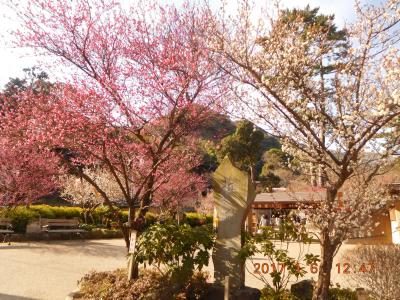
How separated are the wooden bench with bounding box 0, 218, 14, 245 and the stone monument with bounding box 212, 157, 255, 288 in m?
10.3

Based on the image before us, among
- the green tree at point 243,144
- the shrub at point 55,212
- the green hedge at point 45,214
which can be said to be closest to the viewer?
the green hedge at point 45,214

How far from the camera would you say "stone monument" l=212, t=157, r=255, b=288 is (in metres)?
6.30

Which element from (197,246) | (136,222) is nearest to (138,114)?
(136,222)

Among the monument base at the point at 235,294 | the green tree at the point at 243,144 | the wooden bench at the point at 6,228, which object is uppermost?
the green tree at the point at 243,144

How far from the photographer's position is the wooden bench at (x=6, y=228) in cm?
1307

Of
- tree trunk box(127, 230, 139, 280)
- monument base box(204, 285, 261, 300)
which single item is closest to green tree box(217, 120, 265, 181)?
monument base box(204, 285, 261, 300)

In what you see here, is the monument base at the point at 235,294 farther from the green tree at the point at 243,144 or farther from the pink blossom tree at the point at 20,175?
the green tree at the point at 243,144

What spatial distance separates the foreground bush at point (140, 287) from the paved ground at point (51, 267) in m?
0.82

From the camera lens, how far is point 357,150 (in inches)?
188

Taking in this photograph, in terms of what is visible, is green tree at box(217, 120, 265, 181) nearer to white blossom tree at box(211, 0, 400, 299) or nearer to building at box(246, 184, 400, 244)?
building at box(246, 184, 400, 244)

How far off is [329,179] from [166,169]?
4.21 metres

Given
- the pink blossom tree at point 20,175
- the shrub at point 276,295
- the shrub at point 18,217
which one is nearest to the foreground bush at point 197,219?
the pink blossom tree at point 20,175

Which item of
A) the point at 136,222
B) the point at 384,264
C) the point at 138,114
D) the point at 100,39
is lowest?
the point at 384,264

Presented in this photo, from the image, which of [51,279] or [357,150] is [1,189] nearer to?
[51,279]
